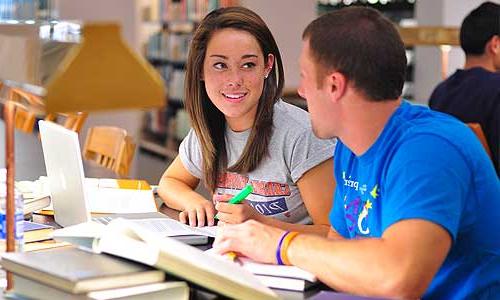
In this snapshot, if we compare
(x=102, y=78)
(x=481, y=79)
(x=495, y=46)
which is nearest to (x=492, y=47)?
(x=495, y=46)

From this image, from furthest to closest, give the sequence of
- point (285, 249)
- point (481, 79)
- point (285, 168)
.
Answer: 1. point (481, 79)
2. point (285, 168)
3. point (285, 249)

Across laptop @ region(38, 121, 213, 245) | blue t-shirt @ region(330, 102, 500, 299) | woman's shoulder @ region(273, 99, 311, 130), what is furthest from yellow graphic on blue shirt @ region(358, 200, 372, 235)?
woman's shoulder @ region(273, 99, 311, 130)

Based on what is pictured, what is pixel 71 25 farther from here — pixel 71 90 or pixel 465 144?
pixel 465 144

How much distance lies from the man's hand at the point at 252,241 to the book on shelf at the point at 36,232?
0.54 metres

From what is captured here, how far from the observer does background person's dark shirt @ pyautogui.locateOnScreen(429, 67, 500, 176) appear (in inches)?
→ 172

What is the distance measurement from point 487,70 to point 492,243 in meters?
2.85

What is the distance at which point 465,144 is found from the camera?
1.72m

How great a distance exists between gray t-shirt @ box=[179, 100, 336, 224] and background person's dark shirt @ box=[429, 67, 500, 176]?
2.09m

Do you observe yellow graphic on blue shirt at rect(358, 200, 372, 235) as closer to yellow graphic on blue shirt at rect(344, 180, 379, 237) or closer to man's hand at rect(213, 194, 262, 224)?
yellow graphic on blue shirt at rect(344, 180, 379, 237)

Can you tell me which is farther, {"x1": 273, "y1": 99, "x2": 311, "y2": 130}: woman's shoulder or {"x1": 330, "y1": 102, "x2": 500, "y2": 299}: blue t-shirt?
{"x1": 273, "y1": 99, "x2": 311, "y2": 130}: woman's shoulder

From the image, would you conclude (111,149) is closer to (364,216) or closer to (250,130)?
(250,130)

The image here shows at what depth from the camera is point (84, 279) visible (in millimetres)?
1460

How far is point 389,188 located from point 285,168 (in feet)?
2.49

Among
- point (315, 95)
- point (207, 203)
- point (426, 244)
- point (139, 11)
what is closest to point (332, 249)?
point (426, 244)
